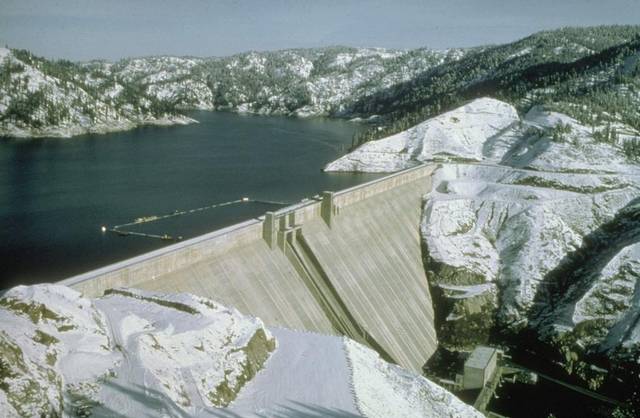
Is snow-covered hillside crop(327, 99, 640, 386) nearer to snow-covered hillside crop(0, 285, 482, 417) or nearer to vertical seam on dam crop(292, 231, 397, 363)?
vertical seam on dam crop(292, 231, 397, 363)

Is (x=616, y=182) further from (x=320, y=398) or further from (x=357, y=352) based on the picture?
(x=320, y=398)

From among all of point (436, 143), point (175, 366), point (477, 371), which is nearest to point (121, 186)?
point (436, 143)

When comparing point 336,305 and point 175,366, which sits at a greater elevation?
point 175,366

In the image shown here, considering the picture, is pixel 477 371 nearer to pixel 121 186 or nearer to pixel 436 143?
pixel 121 186

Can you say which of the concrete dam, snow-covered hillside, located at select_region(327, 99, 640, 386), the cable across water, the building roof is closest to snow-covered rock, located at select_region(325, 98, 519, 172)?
snow-covered hillside, located at select_region(327, 99, 640, 386)

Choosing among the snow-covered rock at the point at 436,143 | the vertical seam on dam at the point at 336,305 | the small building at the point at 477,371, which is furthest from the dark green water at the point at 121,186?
the small building at the point at 477,371

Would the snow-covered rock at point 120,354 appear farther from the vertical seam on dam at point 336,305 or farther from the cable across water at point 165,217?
the cable across water at point 165,217
